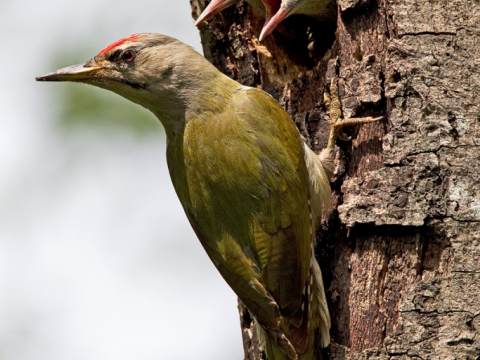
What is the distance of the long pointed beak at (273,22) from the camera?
4.63 metres

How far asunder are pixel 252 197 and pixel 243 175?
6.1 inches

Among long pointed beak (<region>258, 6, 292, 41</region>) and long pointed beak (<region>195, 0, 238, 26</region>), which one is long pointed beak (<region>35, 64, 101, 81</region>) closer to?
long pointed beak (<region>195, 0, 238, 26</region>)

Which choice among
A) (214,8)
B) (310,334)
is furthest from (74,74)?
(310,334)

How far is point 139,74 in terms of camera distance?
4.64 m

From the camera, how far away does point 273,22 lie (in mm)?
4695

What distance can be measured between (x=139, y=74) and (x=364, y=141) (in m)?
1.60

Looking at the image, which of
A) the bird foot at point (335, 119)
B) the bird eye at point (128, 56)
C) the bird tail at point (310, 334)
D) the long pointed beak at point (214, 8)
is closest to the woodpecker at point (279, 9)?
the long pointed beak at point (214, 8)

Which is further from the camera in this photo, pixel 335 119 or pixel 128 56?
pixel 128 56

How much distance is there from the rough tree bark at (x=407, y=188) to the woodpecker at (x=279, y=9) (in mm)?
615

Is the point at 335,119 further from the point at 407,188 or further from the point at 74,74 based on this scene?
the point at 74,74

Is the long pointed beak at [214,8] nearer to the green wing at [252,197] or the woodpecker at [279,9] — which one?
the woodpecker at [279,9]

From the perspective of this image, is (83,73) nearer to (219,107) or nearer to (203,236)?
(219,107)

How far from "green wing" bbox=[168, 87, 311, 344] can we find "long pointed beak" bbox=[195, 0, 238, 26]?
66 centimetres

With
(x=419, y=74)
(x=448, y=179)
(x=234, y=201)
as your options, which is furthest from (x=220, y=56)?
(x=448, y=179)
